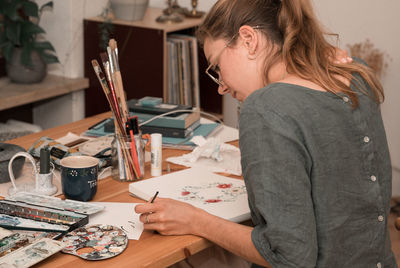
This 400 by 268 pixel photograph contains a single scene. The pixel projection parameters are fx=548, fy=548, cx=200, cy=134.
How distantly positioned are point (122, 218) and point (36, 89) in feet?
5.80

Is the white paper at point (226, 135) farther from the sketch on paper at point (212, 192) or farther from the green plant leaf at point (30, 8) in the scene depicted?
the green plant leaf at point (30, 8)

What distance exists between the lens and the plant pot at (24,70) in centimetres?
297

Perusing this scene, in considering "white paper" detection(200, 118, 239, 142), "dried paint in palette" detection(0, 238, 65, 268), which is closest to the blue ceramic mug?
"dried paint in palette" detection(0, 238, 65, 268)

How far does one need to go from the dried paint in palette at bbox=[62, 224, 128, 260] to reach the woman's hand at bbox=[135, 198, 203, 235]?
7cm

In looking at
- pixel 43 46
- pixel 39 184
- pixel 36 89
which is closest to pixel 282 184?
pixel 39 184

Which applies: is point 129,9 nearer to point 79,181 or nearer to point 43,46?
point 43,46

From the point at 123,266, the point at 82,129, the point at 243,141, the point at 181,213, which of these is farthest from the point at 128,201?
the point at 82,129

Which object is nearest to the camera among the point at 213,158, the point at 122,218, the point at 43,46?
the point at 122,218

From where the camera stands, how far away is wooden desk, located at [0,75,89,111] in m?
2.79

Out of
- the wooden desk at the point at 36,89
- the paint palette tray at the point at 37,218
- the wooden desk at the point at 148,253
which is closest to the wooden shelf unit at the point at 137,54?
the wooden desk at the point at 36,89

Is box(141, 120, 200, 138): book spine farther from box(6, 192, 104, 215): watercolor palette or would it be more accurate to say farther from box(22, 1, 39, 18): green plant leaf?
box(22, 1, 39, 18): green plant leaf

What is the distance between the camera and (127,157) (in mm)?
1590

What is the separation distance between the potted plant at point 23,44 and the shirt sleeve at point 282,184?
7.02ft

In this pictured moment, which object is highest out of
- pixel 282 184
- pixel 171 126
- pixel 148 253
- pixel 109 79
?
pixel 109 79
